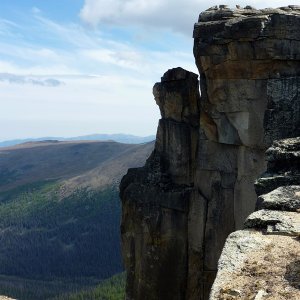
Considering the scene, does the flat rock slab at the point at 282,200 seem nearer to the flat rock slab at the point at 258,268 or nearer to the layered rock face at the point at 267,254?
the layered rock face at the point at 267,254

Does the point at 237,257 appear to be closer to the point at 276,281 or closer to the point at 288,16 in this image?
the point at 276,281

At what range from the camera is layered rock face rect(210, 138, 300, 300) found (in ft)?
40.0

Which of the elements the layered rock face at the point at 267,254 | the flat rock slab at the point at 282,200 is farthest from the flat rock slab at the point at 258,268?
the flat rock slab at the point at 282,200

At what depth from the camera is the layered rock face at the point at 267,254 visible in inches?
480

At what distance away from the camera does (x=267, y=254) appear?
46.4 feet

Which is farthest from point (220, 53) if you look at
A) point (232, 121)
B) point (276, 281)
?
point (276, 281)

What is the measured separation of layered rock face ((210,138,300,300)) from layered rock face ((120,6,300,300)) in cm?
938

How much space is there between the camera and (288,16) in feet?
89.6

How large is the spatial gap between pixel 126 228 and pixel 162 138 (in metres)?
6.43

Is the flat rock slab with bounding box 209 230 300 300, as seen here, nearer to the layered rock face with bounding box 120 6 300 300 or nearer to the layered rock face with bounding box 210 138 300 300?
the layered rock face with bounding box 210 138 300 300

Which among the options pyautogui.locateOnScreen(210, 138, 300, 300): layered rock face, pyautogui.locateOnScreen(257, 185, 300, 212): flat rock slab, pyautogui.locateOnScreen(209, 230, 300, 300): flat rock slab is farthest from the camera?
pyautogui.locateOnScreen(257, 185, 300, 212): flat rock slab

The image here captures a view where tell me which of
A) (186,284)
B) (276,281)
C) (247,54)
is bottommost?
(186,284)

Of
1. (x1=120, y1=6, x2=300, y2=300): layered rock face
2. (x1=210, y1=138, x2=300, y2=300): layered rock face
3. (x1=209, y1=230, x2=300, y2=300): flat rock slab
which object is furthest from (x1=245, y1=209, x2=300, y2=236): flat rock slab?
(x1=120, y1=6, x2=300, y2=300): layered rock face

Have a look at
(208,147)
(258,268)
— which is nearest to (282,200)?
(258,268)
